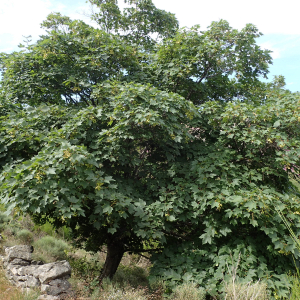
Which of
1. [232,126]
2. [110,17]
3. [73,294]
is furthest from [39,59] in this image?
[110,17]

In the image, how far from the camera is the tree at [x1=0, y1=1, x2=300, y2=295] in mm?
4285

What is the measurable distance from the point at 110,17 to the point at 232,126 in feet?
28.3

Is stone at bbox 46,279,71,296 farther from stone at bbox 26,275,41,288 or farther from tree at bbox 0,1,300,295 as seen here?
tree at bbox 0,1,300,295

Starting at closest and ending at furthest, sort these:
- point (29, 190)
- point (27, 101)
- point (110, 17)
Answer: point (29, 190), point (27, 101), point (110, 17)

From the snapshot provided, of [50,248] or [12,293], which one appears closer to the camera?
[12,293]

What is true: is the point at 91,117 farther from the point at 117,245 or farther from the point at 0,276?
the point at 0,276

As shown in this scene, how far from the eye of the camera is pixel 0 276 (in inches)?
222

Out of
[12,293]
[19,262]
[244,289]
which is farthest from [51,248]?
[244,289]

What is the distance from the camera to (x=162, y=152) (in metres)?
5.95

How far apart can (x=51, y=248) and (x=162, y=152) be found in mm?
4273

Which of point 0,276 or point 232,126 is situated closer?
point 232,126

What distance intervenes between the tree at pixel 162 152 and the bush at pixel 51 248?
1.53m

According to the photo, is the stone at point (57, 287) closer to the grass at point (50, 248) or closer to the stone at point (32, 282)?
the stone at point (32, 282)

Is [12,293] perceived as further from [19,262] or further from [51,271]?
[19,262]
